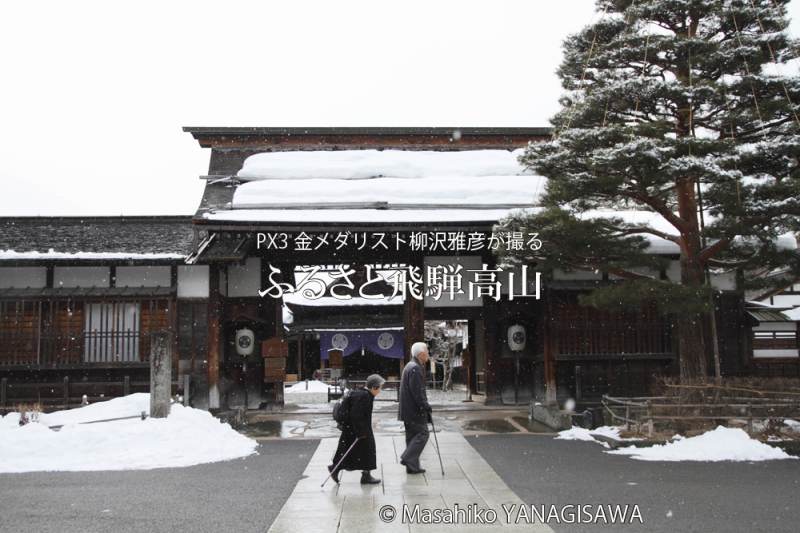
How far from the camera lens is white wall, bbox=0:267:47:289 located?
17.9m

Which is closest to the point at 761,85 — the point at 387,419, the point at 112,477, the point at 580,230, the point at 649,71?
the point at 649,71

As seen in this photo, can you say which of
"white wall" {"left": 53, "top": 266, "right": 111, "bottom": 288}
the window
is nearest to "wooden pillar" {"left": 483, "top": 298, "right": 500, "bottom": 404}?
the window

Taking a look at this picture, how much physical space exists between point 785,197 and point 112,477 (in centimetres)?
1106

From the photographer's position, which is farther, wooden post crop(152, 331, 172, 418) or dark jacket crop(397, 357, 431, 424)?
wooden post crop(152, 331, 172, 418)

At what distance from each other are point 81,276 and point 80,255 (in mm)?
733

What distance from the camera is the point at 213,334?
17.8 m

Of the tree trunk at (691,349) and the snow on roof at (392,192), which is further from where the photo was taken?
the snow on roof at (392,192)

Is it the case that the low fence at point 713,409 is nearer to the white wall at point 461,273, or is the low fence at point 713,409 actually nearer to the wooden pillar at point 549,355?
the wooden pillar at point 549,355

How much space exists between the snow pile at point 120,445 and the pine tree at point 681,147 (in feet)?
21.8

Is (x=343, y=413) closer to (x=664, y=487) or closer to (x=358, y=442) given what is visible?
(x=358, y=442)

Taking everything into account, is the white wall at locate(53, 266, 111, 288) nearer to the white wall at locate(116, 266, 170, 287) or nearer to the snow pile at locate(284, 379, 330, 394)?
the white wall at locate(116, 266, 170, 287)

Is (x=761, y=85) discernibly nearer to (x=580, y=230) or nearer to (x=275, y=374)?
(x=580, y=230)

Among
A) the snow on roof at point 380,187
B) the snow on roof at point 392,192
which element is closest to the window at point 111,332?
the snow on roof at point 380,187

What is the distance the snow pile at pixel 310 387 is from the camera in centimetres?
3184
